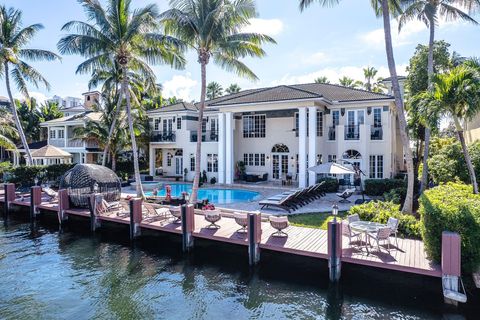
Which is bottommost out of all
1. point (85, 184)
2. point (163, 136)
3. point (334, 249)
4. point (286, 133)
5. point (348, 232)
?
point (334, 249)

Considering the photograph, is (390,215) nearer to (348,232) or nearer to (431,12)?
(348,232)

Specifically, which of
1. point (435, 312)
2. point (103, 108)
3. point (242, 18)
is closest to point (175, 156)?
point (103, 108)

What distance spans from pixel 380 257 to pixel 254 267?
4299 mm

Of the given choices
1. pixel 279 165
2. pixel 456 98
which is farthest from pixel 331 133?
pixel 456 98

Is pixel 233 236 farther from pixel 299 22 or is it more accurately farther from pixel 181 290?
pixel 299 22

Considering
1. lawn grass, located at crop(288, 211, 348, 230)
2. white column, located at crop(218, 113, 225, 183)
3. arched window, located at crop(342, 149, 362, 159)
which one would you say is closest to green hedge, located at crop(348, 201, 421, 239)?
lawn grass, located at crop(288, 211, 348, 230)

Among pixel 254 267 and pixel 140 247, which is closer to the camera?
pixel 254 267

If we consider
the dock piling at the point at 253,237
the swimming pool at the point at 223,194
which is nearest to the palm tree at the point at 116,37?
the swimming pool at the point at 223,194

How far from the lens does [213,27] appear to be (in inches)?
682

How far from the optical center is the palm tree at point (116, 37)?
2009 centimetres

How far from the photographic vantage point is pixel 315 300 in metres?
9.48

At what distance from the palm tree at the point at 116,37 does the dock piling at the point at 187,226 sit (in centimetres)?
826

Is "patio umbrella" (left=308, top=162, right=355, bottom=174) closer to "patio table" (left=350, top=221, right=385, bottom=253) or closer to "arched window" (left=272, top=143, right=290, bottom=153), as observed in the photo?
"patio table" (left=350, top=221, right=385, bottom=253)

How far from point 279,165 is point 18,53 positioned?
80.3 ft
